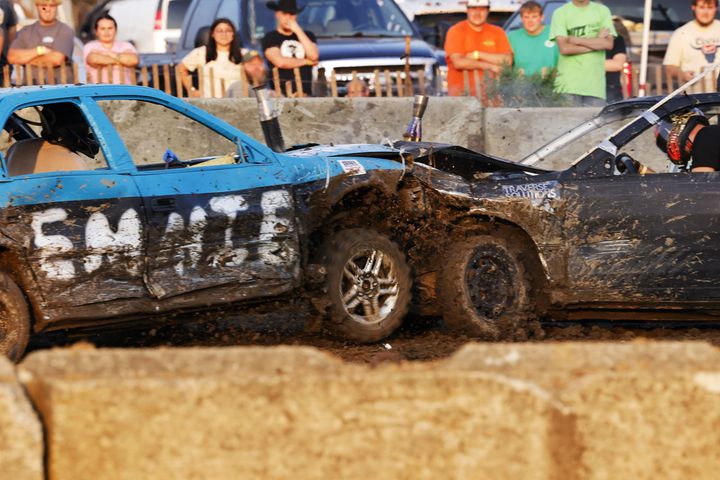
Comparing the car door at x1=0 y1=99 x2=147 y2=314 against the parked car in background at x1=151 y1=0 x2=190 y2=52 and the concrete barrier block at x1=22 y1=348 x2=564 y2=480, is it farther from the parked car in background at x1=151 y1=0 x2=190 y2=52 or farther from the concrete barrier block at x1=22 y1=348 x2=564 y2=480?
the parked car in background at x1=151 y1=0 x2=190 y2=52

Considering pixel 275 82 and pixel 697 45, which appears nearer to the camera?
pixel 275 82

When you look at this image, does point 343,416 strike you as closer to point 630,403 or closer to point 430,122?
point 630,403

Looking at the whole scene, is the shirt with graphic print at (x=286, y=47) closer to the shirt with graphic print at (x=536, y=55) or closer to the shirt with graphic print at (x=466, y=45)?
the shirt with graphic print at (x=466, y=45)

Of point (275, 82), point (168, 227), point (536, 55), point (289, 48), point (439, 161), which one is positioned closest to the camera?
point (168, 227)

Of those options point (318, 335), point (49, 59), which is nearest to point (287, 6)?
point (49, 59)

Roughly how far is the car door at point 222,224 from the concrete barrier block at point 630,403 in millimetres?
4353

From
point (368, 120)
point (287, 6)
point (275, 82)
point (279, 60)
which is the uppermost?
point (287, 6)

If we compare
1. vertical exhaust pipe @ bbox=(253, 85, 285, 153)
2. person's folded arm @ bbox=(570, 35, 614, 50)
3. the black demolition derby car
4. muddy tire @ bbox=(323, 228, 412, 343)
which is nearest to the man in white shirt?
person's folded arm @ bbox=(570, 35, 614, 50)

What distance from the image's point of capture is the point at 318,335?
32.3 ft

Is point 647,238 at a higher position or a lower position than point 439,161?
lower

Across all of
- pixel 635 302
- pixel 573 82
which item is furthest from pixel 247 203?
pixel 573 82

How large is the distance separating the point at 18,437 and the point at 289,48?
36.9 feet

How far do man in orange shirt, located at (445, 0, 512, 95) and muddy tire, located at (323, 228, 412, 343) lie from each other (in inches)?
235

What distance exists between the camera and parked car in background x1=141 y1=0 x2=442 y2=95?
16578 millimetres
